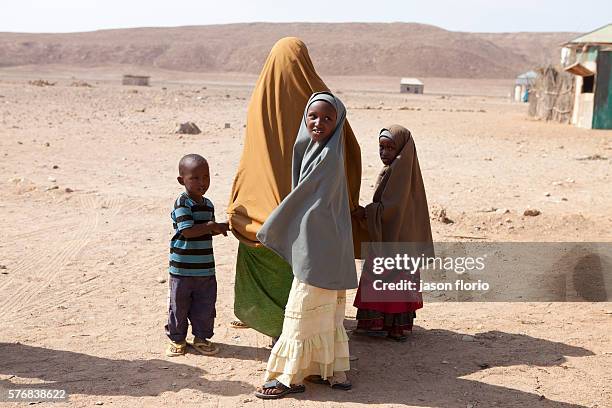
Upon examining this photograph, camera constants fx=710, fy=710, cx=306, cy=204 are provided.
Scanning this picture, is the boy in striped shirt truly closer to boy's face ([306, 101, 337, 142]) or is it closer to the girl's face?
boy's face ([306, 101, 337, 142])

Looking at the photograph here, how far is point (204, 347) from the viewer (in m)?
4.55

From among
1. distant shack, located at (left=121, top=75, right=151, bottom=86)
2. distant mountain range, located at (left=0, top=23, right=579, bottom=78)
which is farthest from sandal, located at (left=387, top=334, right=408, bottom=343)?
distant mountain range, located at (left=0, top=23, right=579, bottom=78)

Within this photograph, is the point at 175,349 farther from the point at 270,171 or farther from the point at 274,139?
the point at 274,139

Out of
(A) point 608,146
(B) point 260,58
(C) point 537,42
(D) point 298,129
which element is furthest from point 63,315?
(C) point 537,42

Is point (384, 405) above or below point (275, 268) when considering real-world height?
below

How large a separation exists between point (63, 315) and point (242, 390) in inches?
72.2

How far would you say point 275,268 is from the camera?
4.36 meters

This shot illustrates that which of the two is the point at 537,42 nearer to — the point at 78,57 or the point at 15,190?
the point at 78,57

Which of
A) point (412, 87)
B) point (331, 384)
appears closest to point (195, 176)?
point (331, 384)

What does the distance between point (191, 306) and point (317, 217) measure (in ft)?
4.04

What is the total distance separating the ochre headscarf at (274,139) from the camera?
4.20 m

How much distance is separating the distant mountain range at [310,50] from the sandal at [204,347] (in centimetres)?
7967

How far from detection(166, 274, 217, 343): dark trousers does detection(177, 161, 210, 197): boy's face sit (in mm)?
549

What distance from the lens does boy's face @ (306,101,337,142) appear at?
3.74m
